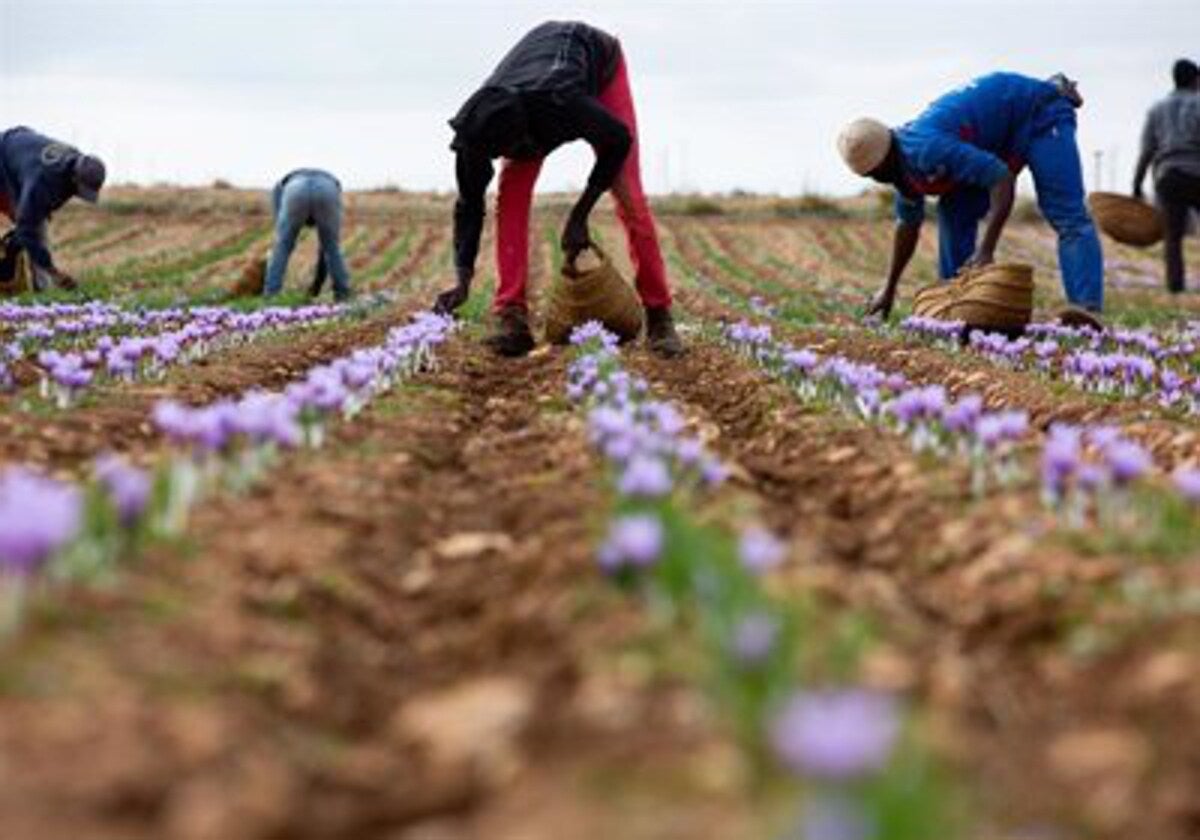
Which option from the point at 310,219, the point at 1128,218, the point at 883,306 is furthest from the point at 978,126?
the point at 310,219

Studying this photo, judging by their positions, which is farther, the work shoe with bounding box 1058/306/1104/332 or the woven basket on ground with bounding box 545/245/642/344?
the work shoe with bounding box 1058/306/1104/332

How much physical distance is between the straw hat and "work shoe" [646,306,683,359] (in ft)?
5.95

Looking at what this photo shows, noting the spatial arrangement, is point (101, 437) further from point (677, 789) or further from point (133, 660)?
point (677, 789)

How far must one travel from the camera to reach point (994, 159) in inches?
382

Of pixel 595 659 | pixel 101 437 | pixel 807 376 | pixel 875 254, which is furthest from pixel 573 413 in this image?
pixel 875 254

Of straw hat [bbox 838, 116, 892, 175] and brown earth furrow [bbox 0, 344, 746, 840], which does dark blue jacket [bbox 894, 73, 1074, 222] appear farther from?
brown earth furrow [bbox 0, 344, 746, 840]

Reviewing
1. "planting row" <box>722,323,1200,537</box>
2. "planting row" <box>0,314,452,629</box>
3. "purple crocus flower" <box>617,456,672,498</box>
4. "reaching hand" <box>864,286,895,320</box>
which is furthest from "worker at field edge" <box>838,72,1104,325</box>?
"purple crocus flower" <box>617,456,672,498</box>

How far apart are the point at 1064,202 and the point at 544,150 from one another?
14.2 feet

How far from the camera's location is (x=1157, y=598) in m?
2.83

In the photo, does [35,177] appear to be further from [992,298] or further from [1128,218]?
[1128,218]

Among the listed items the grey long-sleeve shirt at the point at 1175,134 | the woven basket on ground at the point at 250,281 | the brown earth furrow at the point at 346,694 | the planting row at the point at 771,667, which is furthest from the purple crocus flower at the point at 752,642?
the grey long-sleeve shirt at the point at 1175,134

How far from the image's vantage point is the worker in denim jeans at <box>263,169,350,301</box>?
48.3ft

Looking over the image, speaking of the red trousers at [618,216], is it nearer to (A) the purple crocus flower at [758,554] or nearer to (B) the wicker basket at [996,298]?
(B) the wicker basket at [996,298]

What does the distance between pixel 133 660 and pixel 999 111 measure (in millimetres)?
9191
